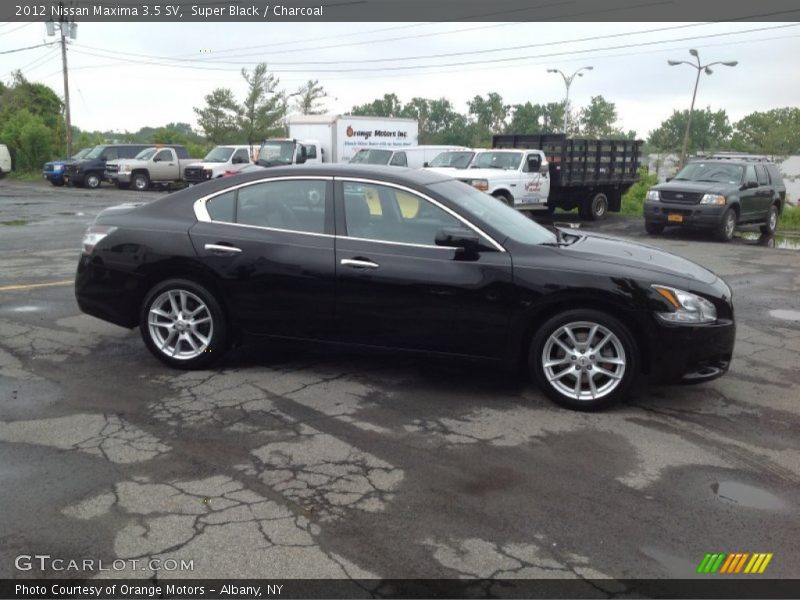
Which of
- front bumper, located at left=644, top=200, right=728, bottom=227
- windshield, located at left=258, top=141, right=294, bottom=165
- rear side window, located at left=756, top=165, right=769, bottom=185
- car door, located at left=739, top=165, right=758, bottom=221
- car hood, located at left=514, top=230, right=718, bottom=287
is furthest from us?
windshield, located at left=258, top=141, right=294, bottom=165

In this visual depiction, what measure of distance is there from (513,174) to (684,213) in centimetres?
418

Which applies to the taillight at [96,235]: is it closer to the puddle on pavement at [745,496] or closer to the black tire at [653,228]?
the puddle on pavement at [745,496]

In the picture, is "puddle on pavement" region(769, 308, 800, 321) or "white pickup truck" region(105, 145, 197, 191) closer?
"puddle on pavement" region(769, 308, 800, 321)

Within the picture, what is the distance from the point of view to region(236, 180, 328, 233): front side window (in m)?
5.65

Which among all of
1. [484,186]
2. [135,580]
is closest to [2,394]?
[135,580]

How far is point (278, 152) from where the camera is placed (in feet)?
87.8

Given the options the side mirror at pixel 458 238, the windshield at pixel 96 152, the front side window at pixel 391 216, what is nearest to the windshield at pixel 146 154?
the windshield at pixel 96 152

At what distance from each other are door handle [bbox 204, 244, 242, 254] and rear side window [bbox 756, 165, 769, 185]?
15.7m

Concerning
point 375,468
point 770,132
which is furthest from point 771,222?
point 770,132

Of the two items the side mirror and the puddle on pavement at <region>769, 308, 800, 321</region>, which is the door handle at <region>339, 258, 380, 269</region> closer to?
the side mirror

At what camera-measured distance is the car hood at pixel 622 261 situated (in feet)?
16.9

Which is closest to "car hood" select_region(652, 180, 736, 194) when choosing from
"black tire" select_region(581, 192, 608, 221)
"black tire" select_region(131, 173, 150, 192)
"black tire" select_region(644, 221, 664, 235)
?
"black tire" select_region(644, 221, 664, 235)

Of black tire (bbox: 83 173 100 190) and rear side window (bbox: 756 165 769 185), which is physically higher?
rear side window (bbox: 756 165 769 185)

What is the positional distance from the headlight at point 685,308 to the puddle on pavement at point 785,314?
386 cm
